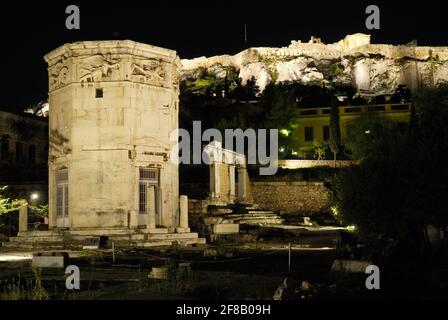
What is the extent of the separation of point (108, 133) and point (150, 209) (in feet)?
10.4

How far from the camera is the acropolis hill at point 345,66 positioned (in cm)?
11619

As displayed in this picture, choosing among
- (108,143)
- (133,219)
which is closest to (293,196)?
(133,219)

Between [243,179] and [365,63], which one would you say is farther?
[365,63]

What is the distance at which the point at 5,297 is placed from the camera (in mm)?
8945

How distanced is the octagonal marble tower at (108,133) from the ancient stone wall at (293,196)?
27073 millimetres

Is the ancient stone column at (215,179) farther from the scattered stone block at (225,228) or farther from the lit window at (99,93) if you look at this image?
the lit window at (99,93)

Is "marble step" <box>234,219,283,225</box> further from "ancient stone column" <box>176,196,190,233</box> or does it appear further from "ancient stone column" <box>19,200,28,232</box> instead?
"ancient stone column" <box>19,200,28,232</box>

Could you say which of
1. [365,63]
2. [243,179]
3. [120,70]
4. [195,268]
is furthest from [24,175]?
[365,63]

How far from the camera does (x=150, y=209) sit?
72.5 feet

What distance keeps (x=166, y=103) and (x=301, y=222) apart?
2006 cm

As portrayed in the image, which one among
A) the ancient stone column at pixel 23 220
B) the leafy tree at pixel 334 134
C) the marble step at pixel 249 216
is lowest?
the marble step at pixel 249 216

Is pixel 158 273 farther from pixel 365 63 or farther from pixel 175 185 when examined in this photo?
pixel 365 63

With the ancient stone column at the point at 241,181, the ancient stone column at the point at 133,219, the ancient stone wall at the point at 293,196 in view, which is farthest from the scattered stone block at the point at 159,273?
the ancient stone wall at the point at 293,196

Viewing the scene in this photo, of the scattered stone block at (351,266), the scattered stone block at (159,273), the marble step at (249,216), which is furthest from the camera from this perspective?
the marble step at (249,216)
